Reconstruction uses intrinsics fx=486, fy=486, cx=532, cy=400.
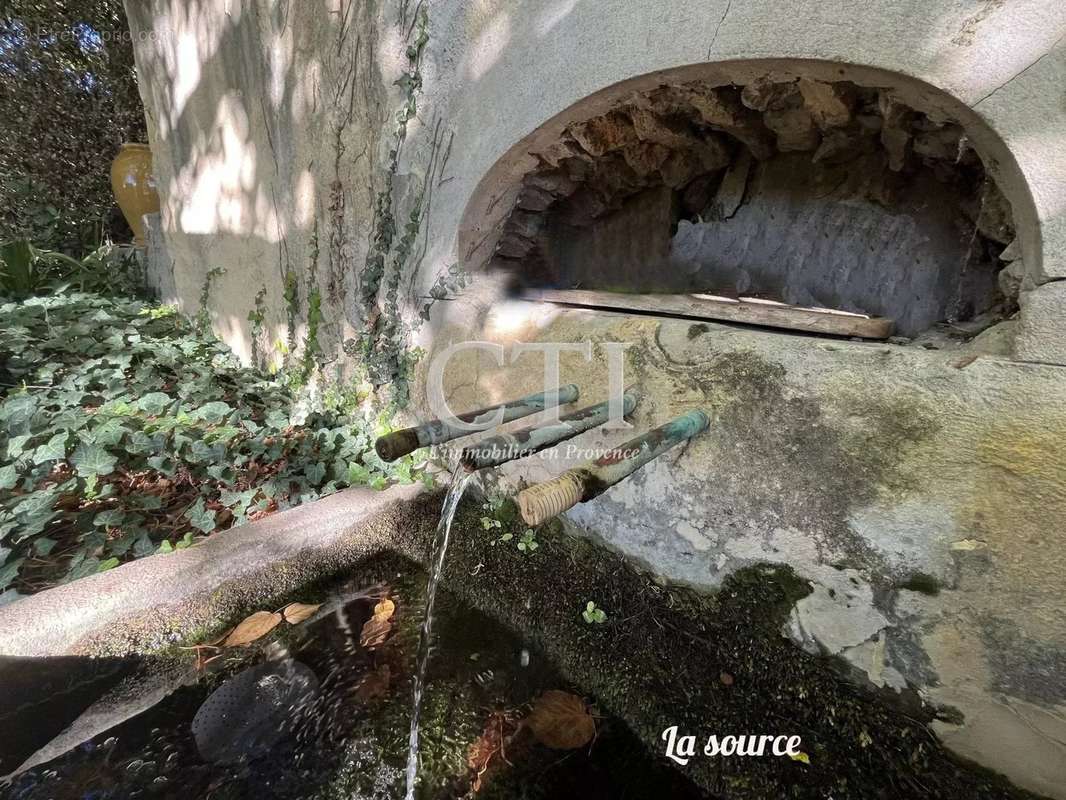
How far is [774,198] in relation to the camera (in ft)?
5.37

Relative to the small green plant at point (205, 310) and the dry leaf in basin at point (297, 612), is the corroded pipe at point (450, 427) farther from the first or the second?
the small green plant at point (205, 310)

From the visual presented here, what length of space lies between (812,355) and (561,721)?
3.21 feet

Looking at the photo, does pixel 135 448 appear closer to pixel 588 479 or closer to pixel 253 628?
pixel 253 628

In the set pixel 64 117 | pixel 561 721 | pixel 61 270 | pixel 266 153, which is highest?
pixel 64 117

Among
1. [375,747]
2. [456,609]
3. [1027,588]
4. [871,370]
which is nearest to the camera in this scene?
[1027,588]

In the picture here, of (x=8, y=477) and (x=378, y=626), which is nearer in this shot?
(x=378, y=626)

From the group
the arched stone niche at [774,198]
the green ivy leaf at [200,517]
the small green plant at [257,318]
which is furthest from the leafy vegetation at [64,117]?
the arched stone niche at [774,198]

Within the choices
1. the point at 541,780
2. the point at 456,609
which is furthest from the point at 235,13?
the point at 541,780

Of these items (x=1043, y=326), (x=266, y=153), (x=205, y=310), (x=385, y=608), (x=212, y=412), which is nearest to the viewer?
(x=1043, y=326)

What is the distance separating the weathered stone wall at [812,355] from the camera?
0.80 meters

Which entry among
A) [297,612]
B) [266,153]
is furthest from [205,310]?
[297,612]

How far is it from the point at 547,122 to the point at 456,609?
4.63 feet

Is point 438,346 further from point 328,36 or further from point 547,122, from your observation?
point 328,36

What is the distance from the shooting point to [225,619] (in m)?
1.27
